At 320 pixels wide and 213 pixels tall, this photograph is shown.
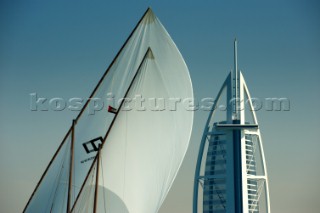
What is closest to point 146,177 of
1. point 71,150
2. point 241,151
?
point 71,150

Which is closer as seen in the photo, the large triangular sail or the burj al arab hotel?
the large triangular sail

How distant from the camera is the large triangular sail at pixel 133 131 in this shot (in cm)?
4816

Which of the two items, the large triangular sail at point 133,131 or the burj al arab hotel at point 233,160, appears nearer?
the large triangular sail at point 133,131

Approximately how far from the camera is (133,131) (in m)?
49.0

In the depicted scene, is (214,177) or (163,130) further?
(214,177)

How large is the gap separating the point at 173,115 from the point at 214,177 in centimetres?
10043

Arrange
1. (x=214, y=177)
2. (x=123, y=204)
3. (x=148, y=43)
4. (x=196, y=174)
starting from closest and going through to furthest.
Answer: (x=123, y=204), (x=148, y=43), (x=196, y=174), (x=214, y=177)

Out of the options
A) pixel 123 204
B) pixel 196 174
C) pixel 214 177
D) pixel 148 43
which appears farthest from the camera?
pixel 214 177

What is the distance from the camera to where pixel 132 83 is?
48312 mm

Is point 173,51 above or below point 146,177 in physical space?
above

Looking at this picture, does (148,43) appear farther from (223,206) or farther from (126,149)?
(223,206)

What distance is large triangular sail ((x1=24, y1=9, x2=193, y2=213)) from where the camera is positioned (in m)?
48.2

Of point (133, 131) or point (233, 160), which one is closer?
point (133, 131)

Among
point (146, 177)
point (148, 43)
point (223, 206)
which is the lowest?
point (223, 206)
